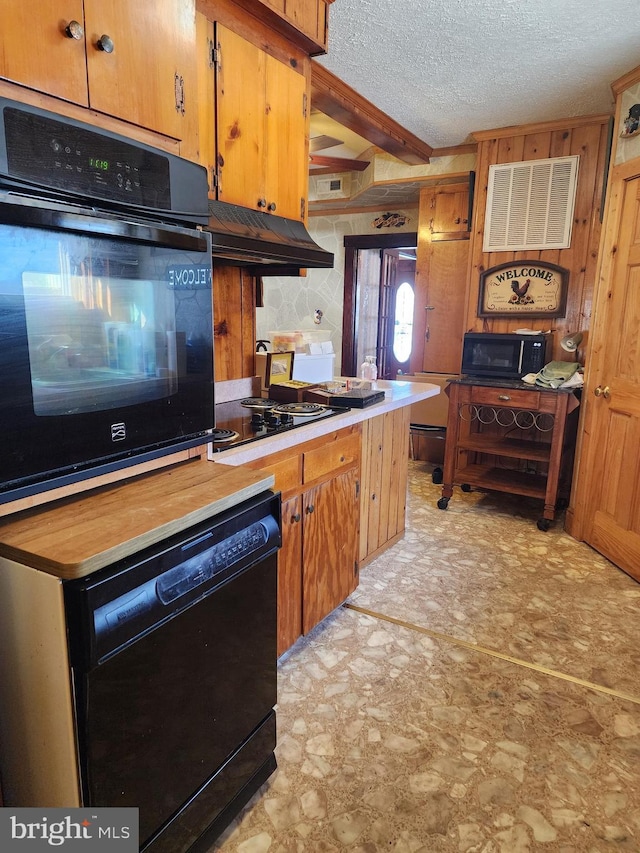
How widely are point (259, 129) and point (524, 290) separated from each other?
2.56 metres

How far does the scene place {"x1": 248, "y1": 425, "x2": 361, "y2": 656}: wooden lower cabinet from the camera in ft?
6.22

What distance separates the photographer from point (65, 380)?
1051 millimetres

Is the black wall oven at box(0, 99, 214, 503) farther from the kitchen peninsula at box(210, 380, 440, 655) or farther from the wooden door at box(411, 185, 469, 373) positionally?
the wooden door at box(411, 185, 469, 373)

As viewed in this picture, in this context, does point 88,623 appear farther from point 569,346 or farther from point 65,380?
point 569,346

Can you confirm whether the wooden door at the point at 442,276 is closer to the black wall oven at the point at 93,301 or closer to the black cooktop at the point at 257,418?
the black cooktop at the point at 257,418

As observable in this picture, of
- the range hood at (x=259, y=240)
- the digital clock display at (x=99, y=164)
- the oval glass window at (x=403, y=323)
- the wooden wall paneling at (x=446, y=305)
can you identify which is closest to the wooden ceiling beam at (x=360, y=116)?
the wooden wall paneling at (x=446, y=305)

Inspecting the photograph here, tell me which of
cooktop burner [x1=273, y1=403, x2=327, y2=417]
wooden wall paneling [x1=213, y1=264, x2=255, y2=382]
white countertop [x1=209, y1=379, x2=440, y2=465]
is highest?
wooden wall paneling [x1=213, y1=264, x2=255, y2=382]

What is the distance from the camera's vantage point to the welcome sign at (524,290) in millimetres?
3891

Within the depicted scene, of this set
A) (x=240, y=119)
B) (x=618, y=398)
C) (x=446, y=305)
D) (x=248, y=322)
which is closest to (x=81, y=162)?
(x=240, y=119)

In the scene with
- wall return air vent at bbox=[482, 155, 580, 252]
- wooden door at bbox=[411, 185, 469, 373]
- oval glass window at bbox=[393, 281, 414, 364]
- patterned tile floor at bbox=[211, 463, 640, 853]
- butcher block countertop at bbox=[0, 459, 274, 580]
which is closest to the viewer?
butcher block countertop at bbox=[0, 459, 274, 580]

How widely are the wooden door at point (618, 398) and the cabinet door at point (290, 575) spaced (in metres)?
1.88

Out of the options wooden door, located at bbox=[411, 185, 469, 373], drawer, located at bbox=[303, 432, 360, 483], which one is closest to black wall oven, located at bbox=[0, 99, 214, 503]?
drawer, located at bbox=[303, 432, 360, 483]

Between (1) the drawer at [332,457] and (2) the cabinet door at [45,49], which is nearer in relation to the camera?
(2) the cabinet door at [45,49]

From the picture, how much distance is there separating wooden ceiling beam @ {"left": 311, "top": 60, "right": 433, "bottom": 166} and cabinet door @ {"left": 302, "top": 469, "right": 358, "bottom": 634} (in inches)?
89.4
